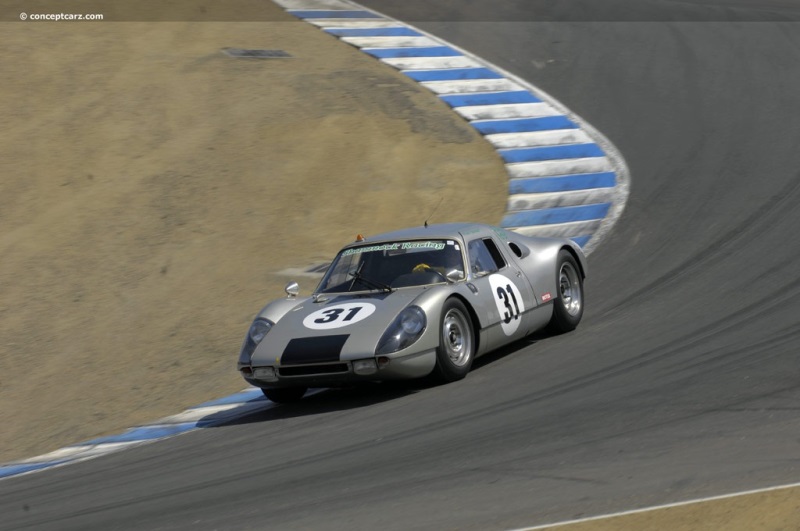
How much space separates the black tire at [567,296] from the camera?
30.2 feet

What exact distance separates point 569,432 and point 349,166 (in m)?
8.86

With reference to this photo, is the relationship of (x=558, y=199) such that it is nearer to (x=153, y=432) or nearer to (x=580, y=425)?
(x=153, y=432)

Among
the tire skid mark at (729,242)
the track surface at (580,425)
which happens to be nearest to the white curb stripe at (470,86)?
the track surface at (580,425)

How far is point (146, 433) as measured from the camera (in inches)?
323

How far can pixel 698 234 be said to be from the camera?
462 inches

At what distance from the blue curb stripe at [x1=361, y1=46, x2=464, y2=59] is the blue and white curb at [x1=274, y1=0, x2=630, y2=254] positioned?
2 centimetres

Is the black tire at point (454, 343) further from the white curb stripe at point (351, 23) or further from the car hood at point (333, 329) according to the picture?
the white curb stripe at point (351, 23)

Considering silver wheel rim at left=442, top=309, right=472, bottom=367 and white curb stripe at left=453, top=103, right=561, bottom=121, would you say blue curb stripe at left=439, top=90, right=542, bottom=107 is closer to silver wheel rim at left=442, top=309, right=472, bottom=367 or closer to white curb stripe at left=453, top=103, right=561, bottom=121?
white curb stripe at left=453, top=103, right=561, bottom=121

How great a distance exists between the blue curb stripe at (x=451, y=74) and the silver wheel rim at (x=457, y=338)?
9.91 meters

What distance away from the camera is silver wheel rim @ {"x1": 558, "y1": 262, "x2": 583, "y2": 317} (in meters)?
9.52

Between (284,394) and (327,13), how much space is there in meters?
A: 14.1

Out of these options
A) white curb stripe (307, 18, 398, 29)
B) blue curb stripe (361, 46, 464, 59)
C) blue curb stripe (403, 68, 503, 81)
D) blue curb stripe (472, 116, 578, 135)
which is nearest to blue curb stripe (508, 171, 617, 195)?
blue curb stripe (472, 116, 578, 135)

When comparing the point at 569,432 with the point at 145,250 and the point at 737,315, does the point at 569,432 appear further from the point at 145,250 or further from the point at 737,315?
the point at 145,250

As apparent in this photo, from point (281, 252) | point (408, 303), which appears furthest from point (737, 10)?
point (408, 303)
